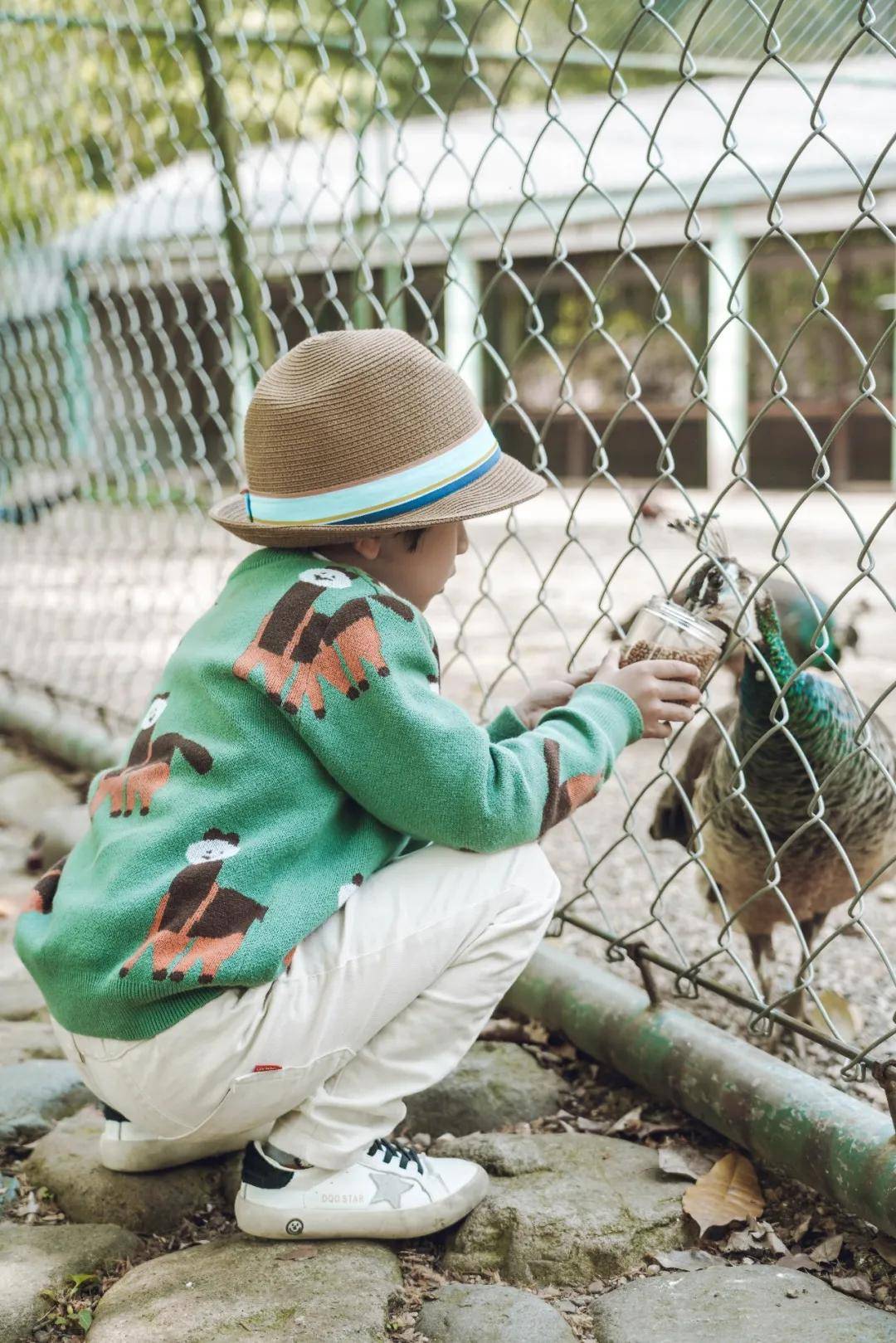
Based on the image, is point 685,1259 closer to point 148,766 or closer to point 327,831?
point 327,831

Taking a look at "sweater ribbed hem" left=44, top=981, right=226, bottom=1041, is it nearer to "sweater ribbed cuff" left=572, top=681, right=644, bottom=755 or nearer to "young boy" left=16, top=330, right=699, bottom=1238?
"young boy" left=16, top=330, right=699, bottom=1238

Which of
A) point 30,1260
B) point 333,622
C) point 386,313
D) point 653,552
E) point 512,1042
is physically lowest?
point 653,552

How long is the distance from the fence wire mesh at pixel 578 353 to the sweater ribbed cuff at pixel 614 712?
27 cm

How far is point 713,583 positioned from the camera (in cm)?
219

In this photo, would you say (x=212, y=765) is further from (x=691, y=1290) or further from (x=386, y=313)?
(x=386, y=313)

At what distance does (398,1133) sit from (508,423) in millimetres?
13910

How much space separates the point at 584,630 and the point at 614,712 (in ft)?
18.6

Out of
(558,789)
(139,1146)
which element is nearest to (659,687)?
(558,789)

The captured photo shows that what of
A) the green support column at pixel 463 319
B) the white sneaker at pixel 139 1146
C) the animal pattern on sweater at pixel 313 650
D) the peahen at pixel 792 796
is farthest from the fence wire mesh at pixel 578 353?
the white sneaker at pixel 139 1146

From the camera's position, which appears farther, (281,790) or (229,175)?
(229,175)

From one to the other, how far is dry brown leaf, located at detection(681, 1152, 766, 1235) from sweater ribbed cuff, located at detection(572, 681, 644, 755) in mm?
679

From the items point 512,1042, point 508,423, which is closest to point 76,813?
point 512,1042

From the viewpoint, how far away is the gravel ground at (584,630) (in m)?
3.08

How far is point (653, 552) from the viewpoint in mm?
10844
